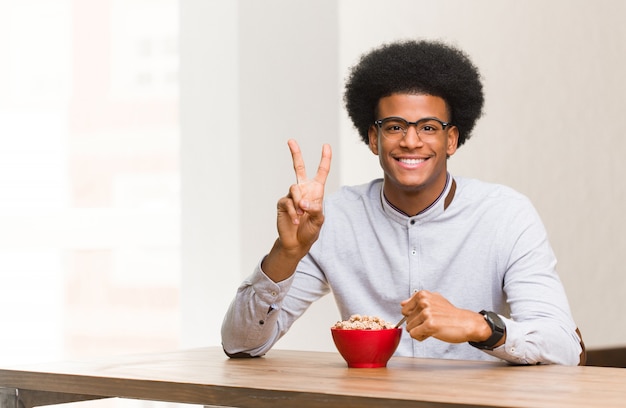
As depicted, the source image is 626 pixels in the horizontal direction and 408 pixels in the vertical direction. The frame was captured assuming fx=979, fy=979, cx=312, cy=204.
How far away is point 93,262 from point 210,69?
9.22 ft

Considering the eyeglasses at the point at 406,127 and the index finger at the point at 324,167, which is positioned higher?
the eyeglasses at the point at 406,127

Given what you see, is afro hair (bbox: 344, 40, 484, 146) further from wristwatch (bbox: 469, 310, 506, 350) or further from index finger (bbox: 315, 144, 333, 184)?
wristwatch (bbox: 469, 310, 506, 350)

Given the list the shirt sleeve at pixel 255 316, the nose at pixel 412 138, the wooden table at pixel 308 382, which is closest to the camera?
the wooden table at pixel 308 382

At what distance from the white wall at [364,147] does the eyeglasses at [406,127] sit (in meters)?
1.09

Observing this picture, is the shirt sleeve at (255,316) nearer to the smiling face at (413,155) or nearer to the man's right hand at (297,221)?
the man's right hand at (297,221)

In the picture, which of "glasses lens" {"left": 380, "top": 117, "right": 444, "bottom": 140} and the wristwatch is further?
"glasses lens" {"left": 380, "top": 117, "right": 444, "bottom": 140}

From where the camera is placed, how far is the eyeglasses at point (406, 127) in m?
2.11

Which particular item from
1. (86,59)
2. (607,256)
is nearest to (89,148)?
(86,59)

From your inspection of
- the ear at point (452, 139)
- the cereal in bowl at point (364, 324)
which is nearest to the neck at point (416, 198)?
the ear at point (452, 139)

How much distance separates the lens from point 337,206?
2287 mm

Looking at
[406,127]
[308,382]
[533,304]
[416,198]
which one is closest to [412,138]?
[406,127]

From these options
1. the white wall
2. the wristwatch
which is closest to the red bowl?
the wristwatch

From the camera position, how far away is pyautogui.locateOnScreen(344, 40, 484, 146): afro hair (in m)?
2.18

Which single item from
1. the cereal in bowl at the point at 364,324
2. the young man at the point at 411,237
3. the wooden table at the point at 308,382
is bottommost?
the wooden table at the point at 308,382
